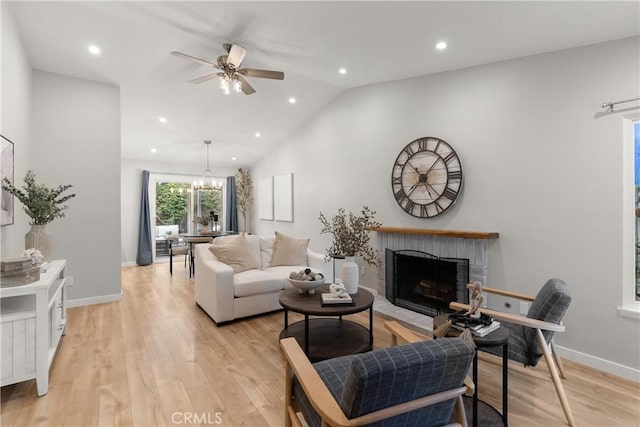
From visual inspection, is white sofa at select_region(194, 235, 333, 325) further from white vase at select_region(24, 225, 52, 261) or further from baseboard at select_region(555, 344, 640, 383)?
baseboard at select_region(555, 344, 640, 383)

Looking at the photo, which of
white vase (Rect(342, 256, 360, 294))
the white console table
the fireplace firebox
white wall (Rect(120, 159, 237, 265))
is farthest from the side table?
white wall (Rect(120, 159, 237, 265))

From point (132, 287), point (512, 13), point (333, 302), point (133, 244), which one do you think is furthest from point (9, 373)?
point (133, 244)

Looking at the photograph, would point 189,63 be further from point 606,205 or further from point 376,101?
point 606,205

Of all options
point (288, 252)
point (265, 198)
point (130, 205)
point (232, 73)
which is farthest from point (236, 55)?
point (130, 205)

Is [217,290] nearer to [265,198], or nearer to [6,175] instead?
[6,175]

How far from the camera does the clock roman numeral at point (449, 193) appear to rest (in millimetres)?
3385

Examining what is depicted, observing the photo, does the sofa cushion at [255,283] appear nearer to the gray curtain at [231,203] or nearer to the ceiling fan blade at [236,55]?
the ceiling fan blade at [236,55]

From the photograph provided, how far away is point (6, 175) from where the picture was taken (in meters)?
2.53

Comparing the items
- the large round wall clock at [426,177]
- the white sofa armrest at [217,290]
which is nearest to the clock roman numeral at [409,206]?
the large round wall clock at [426,177]

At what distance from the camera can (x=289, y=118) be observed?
5.45m


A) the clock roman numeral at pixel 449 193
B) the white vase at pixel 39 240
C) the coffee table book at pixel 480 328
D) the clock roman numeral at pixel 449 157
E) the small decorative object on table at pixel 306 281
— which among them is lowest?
the coffee table book at pixel 480 328

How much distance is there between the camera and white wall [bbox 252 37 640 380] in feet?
7.97

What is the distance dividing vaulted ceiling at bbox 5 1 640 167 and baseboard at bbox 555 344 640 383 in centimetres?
259

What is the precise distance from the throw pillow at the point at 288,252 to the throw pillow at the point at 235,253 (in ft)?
1.06
